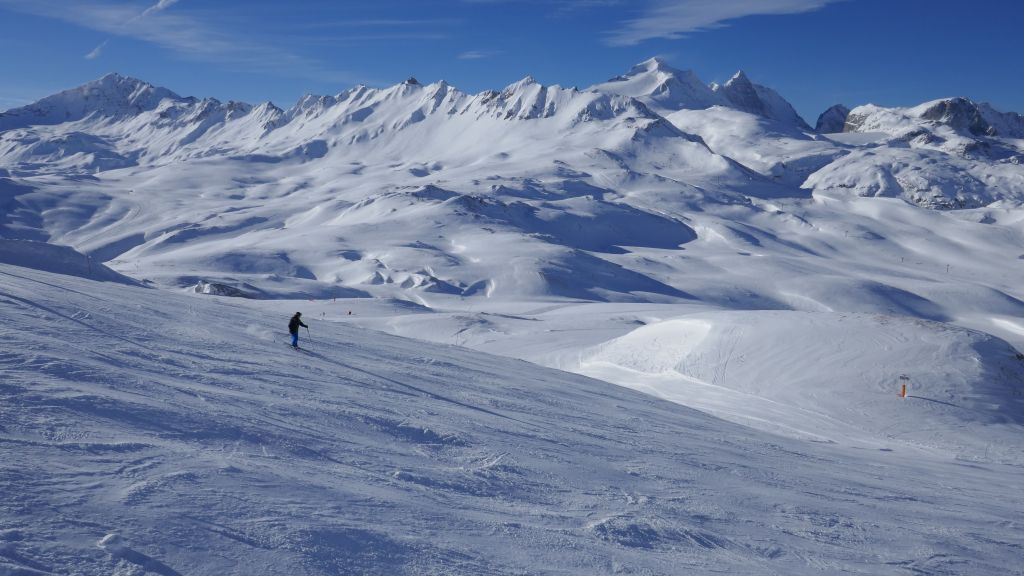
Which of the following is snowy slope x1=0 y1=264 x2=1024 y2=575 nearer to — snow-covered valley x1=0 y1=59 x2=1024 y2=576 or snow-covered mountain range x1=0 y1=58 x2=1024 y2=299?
snow-covered valley x1=0 y1=59 x2=1024 y2=576

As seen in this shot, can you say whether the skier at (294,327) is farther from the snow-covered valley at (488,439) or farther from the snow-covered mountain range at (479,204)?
the snow-covered mountain range at (479,204)

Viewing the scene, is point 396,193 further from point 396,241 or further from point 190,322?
point 190,322

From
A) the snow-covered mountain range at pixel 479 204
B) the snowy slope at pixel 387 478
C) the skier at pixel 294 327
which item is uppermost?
the snow-covered mountain range at pixel 479 204

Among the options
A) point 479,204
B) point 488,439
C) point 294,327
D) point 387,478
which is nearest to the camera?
point 387,478

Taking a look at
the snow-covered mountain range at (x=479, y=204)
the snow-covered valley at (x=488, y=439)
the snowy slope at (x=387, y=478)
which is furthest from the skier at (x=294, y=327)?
the snow-covered mountain range at (x=479, y=204)

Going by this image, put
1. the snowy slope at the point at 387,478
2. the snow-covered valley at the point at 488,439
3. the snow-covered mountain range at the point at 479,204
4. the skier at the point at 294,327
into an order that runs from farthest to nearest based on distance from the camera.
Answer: the snow-covered mountain range at the point at 479,204, the skier at the point at 294,327, the snow-covered valley at the point at 488,439, the snowy slope at the point at 387,478

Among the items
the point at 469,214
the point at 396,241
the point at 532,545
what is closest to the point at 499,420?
the point at 532,545

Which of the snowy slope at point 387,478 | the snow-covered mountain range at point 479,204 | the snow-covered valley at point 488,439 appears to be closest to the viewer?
the snowy slope at point 387,478

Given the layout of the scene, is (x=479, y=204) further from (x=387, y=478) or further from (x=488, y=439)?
(x=387, y=478)

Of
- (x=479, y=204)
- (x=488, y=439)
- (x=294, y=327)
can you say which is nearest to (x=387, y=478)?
(x=488, y=439)
